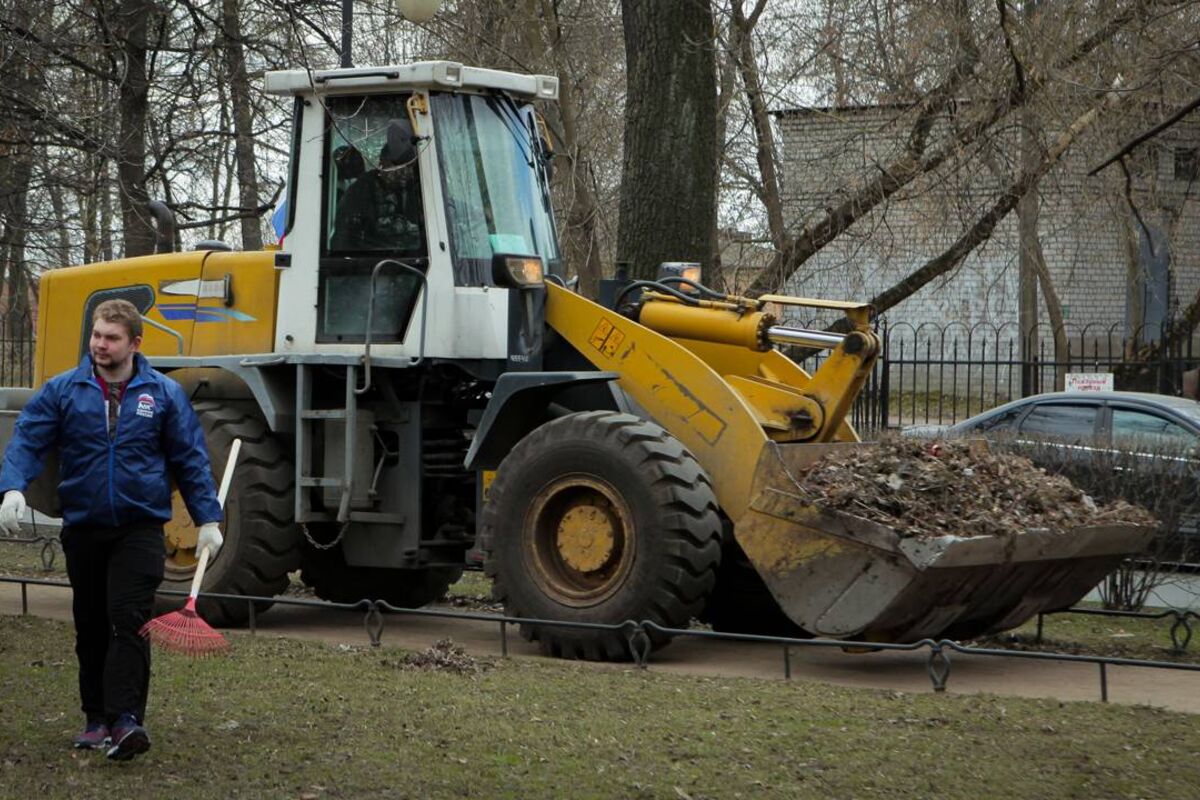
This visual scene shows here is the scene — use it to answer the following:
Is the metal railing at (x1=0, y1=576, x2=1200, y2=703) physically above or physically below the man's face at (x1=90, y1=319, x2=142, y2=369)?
below

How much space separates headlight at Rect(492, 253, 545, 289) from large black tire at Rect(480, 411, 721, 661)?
111 cm

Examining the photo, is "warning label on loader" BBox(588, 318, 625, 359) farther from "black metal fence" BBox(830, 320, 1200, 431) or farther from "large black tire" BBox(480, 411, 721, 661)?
"black metal fence" BBox(830, 320, 1200, 431)

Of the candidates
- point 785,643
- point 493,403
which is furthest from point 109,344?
point 785,643

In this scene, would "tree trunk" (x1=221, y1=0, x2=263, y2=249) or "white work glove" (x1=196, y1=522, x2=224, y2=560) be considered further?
"tree trunk" (x1=221, y1=0, x2=263, y2=249)

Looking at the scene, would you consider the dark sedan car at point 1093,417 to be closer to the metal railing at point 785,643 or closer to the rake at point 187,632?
the metal railing at point 785,643

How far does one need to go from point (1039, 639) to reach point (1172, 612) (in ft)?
2.94

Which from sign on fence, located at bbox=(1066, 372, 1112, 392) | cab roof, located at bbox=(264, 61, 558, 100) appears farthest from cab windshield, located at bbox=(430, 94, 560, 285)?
sign on fence, located at bbox=(1066, 372, 1112, 392)

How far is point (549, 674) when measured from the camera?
→ 8695mm

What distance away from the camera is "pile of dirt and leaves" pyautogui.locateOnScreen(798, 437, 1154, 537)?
→ 28.6 feet

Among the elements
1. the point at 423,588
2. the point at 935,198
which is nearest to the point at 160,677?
the point at 423,588

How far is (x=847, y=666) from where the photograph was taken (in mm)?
9438

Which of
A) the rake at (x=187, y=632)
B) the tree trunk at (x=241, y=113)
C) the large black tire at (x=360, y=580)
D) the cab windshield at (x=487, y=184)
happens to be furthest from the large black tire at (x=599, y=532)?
the tree trunk at (x=241, y=113)

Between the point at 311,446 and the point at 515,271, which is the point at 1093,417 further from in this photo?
the point at 311,446

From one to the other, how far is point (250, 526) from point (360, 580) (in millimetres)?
1364
